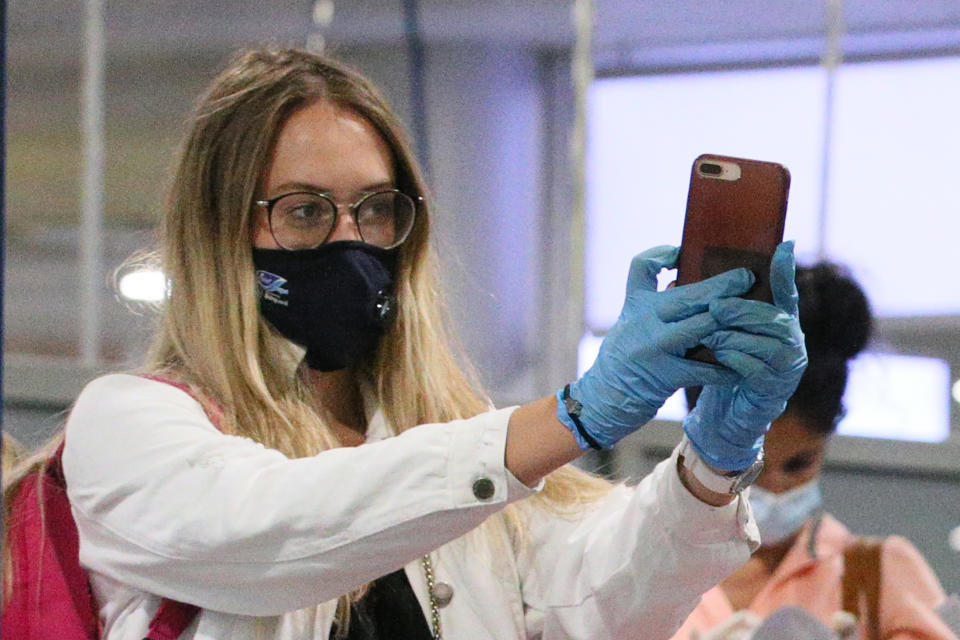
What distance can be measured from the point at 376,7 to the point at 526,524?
135 inches

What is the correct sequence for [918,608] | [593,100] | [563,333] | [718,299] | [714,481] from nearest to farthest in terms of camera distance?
[718,299] < [714,481] < [918,608] < [593,100] < [563,333]

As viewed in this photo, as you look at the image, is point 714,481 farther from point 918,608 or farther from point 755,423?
point 918,608

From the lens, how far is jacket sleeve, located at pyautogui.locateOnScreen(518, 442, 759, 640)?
131cm

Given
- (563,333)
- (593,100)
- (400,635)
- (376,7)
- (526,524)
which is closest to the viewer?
(400,635)

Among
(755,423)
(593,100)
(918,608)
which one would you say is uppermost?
(593,100)

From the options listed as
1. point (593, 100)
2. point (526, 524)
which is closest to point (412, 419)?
point (526, 524)

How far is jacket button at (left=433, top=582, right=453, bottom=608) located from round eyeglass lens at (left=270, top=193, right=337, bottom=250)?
45 cm

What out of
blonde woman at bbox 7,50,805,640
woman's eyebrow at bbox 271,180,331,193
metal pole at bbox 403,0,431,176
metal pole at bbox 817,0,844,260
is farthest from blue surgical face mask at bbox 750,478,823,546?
metal pole at bbox 403,0,431,176

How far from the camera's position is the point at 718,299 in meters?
1.12

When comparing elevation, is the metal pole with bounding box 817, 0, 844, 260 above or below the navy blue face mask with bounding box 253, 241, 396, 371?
above

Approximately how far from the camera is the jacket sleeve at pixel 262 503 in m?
1.16

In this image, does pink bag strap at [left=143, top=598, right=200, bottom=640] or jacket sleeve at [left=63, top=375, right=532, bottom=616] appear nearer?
jacket sleeve at [left=63, top=375, right=532, bottom=616]

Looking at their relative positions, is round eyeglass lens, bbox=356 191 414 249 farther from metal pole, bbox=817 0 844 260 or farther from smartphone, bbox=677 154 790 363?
A: metal pole, bbox=817 0 844 260

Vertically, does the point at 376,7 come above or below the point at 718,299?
above
